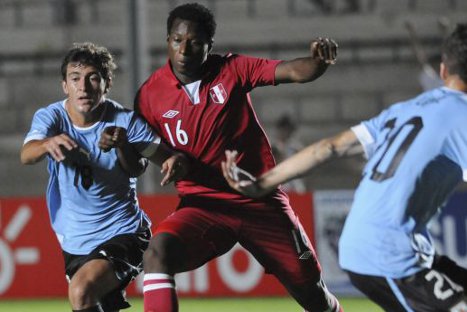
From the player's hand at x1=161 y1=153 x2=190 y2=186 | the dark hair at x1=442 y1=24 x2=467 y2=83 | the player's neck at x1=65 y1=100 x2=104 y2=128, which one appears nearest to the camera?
the dark hair at x1=442 y1=24 x2=467 y2=83

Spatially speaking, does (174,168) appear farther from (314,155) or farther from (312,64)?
(314,155)

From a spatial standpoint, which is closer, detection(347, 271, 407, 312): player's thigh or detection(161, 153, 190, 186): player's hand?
detection(347, 271, 407, 312): player's thigh

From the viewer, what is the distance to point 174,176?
6004 mm

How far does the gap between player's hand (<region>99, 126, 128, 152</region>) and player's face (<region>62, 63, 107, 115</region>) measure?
47 centimetres

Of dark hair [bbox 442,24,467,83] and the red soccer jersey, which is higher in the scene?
dark hair [bbox 442,24,467,83]

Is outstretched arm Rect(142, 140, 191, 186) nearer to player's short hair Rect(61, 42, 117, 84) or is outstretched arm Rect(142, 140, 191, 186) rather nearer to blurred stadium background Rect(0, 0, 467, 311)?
player's short hair Rect(61, 42, 117, 84)

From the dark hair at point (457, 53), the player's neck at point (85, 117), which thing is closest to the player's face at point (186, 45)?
the player's neck at point (85, 117)

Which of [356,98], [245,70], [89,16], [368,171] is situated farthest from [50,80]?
[368,171]

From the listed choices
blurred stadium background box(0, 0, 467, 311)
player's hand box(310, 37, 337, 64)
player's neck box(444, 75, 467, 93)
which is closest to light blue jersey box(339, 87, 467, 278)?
player's neck box(444, 75, 467, 93)

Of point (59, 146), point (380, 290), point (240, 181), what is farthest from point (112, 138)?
point (380, 290)

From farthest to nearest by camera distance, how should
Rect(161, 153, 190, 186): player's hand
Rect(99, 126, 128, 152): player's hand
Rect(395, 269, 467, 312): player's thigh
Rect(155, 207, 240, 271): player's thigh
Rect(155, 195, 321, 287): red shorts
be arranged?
Rect(155, 195, 321, 287): red shorts < Rect(155, 207, 240, 271): player's thigh < Rect(161, 153, 190, 186): player's hand < Rect(99, 126, 128, 152): player's hand < Rect(395, 269, 467, 312): player's thigh

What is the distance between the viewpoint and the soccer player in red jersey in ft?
20.7

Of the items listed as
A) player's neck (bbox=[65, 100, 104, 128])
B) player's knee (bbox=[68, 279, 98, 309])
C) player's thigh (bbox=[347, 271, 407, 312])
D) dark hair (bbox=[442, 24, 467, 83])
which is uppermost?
dark hair (bbox=[442, 24, 467, 83])

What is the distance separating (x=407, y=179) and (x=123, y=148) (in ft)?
6.51
